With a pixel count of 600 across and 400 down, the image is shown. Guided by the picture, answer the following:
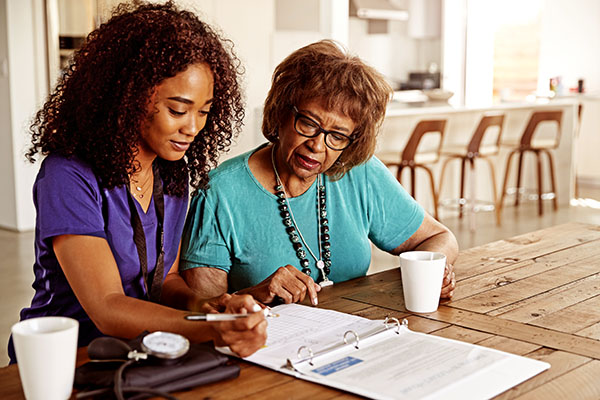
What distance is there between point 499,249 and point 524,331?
2.50 feet

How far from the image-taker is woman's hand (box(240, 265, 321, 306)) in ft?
5.13

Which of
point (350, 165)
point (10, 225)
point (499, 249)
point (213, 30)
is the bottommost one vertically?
point (10, 225)

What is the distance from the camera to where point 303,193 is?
1.96 metres

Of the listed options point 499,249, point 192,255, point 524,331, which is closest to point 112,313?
point 192,255

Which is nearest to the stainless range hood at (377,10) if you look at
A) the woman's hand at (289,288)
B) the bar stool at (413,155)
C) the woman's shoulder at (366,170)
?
the bar stool at (413,155)

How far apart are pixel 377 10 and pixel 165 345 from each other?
807cm

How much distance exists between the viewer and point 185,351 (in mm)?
1133

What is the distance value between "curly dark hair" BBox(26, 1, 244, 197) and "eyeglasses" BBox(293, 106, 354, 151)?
327mm

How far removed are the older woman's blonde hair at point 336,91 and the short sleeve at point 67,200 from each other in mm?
596

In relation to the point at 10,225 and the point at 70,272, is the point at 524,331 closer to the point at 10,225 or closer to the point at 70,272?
the point at 70,272

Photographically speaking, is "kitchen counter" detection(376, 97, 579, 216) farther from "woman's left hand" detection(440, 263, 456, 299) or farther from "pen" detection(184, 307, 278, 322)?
"pen" detection(184, 307, 278, 322)

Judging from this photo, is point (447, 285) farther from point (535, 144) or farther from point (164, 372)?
point (535, 144)

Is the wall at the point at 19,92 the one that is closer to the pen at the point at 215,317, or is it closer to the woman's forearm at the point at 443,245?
the woman's forearm at the point at 443,245

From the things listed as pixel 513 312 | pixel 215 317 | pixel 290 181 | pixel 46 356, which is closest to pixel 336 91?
pixel 290 181
